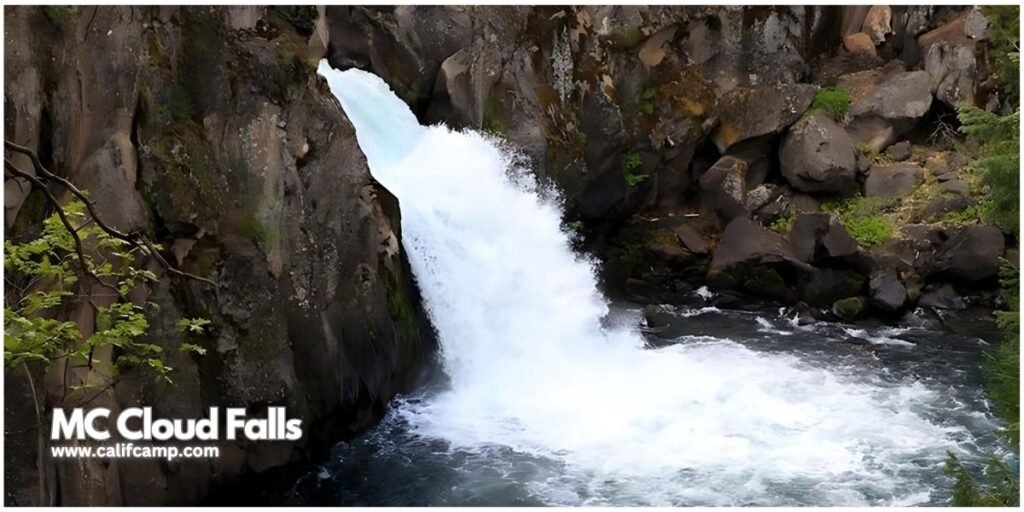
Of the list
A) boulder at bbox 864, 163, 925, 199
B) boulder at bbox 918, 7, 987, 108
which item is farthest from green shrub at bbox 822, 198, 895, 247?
boulder at bbox 918, 7, 987, 108

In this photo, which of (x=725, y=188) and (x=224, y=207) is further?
(x=725, y=188)

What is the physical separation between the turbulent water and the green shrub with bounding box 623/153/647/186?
8.92ft

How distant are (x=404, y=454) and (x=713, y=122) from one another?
48.8 ft

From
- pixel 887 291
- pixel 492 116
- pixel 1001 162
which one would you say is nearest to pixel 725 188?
pixel 887 291

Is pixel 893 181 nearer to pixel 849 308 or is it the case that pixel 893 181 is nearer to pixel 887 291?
pixel 887 291

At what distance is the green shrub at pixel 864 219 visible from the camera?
22500mm

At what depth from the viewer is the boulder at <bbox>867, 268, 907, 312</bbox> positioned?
66.2ft

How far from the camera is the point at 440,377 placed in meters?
15.9

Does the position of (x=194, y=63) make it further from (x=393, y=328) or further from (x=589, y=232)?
(x=589, y=232)

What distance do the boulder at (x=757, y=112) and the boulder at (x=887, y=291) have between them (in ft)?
17.8

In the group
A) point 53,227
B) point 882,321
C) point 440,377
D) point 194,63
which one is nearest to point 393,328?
point 440,377

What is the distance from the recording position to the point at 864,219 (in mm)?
23281

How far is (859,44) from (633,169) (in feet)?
33.3

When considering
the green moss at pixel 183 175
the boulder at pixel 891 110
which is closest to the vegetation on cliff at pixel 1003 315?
the green moss at pixel 183 175
